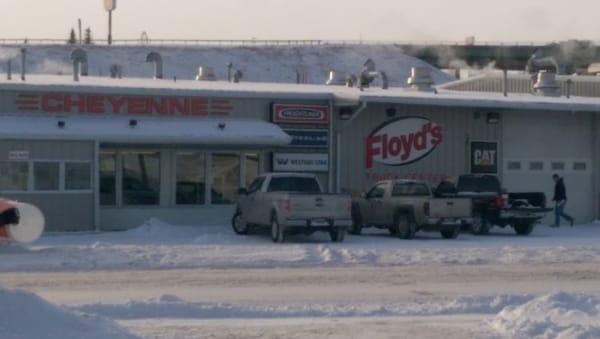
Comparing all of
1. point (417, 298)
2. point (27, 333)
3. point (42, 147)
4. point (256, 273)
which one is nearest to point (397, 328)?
point (417, 298)

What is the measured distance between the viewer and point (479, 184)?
33906mm

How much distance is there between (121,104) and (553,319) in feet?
70.5

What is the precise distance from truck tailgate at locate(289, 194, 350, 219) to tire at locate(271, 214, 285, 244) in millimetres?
546

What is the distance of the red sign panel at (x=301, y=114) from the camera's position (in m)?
35.0

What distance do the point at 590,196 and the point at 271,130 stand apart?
1163 cm

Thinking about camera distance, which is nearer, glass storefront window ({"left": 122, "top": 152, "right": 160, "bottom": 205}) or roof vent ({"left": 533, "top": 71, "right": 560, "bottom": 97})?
glass storefront window ({"left": 122, "top": 152, "right": 160, "bottom": 205})

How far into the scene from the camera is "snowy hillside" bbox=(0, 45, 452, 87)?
9206 centimetres

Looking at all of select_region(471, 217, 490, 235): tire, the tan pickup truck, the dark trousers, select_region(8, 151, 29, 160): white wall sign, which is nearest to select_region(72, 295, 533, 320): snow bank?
the tan pickup truck

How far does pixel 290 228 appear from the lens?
28.6m

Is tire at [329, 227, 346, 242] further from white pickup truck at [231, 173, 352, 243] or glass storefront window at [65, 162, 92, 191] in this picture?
glass storefront window at [65, 162, 92, 191]

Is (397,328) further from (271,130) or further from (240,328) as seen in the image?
(271,130)

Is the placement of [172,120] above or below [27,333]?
above

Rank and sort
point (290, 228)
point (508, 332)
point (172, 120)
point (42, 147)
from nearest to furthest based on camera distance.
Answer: point (508, 332)
point (290, 228)
point (42, 147)
point (172, 120)

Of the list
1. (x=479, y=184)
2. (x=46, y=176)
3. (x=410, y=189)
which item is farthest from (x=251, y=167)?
(x=479, y=184)
